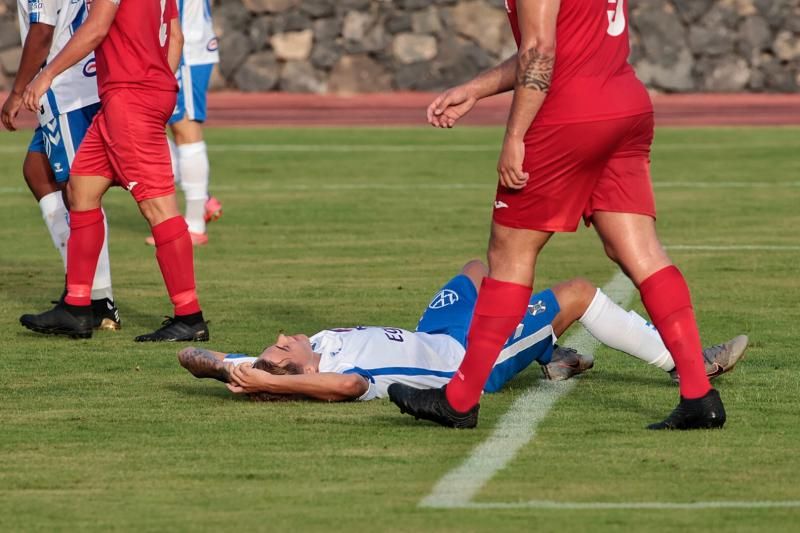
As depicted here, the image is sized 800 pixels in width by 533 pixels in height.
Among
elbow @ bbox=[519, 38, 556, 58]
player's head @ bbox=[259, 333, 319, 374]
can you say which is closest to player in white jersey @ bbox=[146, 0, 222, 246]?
player's head @ bbox=[259, 333, 319, 374]

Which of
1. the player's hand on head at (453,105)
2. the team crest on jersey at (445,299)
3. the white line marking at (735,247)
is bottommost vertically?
the white line marking at (735,247)

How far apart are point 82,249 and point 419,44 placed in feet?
70.7

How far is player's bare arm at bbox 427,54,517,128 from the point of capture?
6520mm

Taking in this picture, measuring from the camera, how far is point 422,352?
23.1 feet

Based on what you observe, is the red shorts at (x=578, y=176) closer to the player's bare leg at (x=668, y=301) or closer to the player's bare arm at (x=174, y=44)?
the player's bare leg at (x=668, y=301)

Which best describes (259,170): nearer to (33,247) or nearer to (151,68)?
(33,247)

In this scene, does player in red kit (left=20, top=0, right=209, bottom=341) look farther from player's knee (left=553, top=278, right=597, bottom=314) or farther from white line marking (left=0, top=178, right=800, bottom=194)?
white line marking (left=0, top=178, right=800, bottom=194)

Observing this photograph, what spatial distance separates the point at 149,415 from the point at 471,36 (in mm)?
23681

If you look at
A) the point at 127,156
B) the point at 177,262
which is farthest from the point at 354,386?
the point at 127,156

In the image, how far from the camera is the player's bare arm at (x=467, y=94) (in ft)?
21.4

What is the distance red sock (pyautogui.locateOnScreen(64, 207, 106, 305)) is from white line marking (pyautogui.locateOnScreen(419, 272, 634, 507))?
8.28 ft

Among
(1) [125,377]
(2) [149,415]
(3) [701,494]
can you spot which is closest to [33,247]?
(1) [125,377]

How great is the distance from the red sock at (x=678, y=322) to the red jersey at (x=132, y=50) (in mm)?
3282

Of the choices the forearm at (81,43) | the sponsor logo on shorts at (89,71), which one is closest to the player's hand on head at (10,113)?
the sponsor logo on shorts at (89,71)
